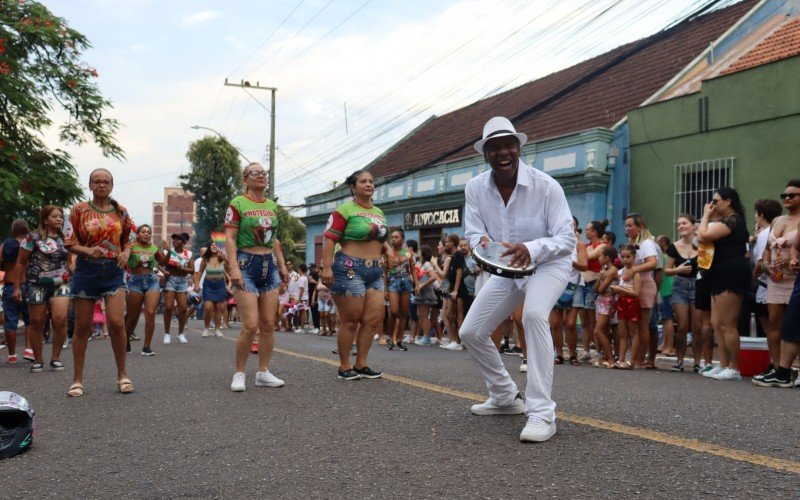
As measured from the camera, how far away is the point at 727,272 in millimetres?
7691

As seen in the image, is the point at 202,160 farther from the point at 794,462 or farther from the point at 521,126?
the point at 794,462

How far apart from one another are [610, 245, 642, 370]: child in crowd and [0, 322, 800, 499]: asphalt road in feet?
7.42

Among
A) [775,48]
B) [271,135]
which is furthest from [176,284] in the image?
[271,135]

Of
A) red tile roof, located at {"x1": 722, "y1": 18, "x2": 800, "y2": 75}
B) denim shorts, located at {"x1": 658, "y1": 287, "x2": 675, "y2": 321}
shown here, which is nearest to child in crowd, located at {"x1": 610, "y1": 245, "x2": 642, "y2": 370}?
denim shorts, located at {"x1": 658, "y1": 287, "x2": 675, "y2": 321}

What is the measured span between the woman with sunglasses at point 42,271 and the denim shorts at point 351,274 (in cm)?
361

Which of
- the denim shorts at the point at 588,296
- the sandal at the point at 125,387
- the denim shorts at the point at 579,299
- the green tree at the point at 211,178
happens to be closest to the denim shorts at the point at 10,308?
the sandal at the point at 125,387

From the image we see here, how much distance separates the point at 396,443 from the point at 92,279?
3501 mm

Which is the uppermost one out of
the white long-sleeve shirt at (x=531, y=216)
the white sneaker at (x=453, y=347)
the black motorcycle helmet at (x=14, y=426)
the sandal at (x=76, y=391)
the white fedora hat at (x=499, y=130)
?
the white fedora hat at (x=499, y=130)

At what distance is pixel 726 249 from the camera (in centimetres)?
779

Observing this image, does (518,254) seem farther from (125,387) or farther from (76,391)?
(76,391)

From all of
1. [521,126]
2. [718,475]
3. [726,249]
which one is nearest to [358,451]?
[718,475]

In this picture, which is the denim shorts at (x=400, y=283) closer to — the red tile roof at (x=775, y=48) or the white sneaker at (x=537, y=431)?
the white sneaker at (x=537, y=431)

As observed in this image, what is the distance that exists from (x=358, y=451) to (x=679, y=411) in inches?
93.3

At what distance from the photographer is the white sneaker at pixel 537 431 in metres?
4.02
